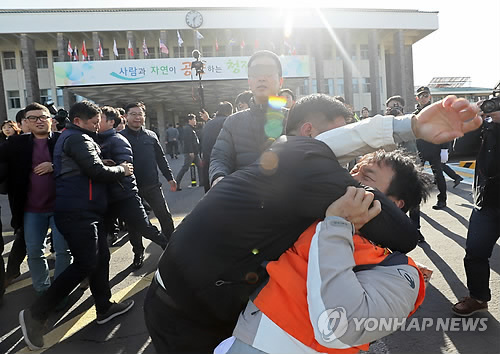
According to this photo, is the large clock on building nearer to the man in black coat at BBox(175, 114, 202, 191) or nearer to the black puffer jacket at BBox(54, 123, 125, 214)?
the man in black coat at BBox(175, 114, 202, 191)

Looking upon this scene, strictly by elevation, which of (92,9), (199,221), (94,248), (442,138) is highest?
(92,9)

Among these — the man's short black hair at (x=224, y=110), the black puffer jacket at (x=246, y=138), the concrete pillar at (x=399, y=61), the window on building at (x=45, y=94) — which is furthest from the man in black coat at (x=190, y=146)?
the concrete pillar at (x=399, y=61)

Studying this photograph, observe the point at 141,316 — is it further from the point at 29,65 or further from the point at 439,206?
the point at 29,65

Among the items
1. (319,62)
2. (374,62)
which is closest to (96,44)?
(319,62)

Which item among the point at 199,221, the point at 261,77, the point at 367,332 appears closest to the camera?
the point at 367,332

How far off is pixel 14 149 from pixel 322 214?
11.1 ft

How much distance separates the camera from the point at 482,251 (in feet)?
9.09

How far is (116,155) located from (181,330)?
2852 mm

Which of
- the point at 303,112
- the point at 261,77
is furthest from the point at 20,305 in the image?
the point at 303,112

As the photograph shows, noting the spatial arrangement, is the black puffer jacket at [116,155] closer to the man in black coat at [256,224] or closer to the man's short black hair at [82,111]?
the man's short black hair at [82,111]

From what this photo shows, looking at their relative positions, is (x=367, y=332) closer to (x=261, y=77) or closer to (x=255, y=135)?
(x=255, y=135)

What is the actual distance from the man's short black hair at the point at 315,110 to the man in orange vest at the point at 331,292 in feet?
1.30

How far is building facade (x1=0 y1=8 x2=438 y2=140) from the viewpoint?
28.4 metres

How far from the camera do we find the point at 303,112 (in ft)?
4.52
